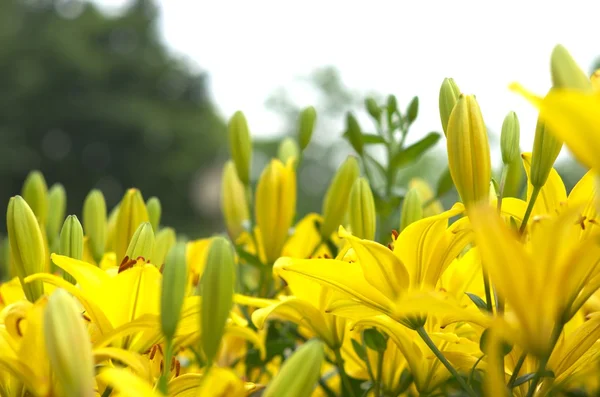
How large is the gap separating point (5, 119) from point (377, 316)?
15.1 meters

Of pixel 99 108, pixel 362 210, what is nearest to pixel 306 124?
pixel 362 210

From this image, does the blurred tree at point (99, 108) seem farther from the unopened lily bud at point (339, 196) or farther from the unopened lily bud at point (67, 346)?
the unopened lily bud at point (67, 346)

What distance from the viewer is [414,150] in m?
0.72

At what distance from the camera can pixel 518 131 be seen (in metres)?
0.50

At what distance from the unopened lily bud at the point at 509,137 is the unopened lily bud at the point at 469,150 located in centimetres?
7

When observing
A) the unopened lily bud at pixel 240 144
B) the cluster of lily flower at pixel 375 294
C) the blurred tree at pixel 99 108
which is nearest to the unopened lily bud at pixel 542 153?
the cluster of lily flower at pixel 375 294

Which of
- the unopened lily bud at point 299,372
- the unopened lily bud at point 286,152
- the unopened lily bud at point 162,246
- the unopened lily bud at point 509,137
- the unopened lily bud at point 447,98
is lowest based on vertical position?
the unopened lily bud at point 299,372

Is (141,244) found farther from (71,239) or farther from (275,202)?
(275,202)

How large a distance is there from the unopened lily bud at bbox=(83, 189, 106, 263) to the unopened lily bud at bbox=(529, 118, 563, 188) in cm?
40

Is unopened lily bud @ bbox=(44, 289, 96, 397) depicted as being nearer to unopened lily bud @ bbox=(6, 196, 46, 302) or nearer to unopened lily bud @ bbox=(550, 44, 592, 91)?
unopened lily bud @ bbox=(6, 196, 46, 302)

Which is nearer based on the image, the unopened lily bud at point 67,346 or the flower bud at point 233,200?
the unopened lily bud at point 67,346

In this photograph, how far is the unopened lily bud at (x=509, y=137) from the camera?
19.3 inches

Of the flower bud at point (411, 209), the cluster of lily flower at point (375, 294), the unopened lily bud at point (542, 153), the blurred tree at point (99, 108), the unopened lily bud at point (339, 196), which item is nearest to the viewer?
the cluster of lily flower at point (375, 294)

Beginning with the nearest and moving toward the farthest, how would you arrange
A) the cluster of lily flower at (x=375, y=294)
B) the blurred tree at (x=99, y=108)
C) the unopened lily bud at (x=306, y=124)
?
the cluster of lily flower at (x=375, y=294) < the unopened lily bud at (x=306, y=124) < the blurred tree at (x=99, y=108)
